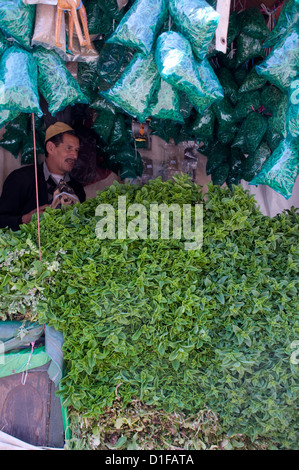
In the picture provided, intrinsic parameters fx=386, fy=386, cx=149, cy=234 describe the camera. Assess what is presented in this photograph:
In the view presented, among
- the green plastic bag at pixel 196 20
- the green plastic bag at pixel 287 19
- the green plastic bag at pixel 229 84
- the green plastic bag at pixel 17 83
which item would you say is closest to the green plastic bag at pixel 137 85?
the green plastic bag at pixel 196 20

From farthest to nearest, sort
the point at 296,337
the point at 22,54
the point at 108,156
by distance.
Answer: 1. the point at 108,156
2. the point at 296,337
3. the point at 22,54

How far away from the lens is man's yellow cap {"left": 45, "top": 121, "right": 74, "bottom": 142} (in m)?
2.45

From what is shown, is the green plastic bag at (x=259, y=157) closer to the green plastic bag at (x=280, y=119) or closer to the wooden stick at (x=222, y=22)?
the green plastic bag at (x=280, y=119)

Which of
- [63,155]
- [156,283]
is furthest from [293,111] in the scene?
[63,155]

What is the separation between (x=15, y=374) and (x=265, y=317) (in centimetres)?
101

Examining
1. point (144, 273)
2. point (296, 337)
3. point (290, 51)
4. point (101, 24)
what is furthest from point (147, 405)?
point (101, 24)

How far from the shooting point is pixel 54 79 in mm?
1417

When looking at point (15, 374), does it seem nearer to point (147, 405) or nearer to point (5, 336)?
point (5, 336)

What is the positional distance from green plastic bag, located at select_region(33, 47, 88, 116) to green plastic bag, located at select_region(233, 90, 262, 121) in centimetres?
82

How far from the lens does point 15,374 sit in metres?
1.55

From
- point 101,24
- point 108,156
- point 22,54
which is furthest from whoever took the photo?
point 108,156

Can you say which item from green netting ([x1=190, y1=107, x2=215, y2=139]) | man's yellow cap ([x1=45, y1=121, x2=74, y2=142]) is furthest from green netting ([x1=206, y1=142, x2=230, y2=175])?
man's yellow cap ([x1=45, y1=121, x2=74, y2=142])

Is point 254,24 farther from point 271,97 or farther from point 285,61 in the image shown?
point 285,61

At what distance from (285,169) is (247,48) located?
740 mm
